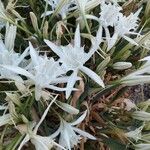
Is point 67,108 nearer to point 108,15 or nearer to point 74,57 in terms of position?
point 74,57

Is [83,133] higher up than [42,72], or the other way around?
[42,72]

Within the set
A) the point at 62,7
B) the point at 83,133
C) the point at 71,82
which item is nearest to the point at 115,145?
the point at 83,133

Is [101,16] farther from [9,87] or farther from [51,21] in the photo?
[9,87]

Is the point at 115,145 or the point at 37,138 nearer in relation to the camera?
the point at 37,138

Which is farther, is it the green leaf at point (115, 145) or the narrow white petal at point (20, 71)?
the green leaf at point (115, 145)

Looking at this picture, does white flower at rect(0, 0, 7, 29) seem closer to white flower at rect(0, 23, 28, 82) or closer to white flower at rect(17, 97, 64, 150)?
white flower at rect(0, 23, 28, 82)

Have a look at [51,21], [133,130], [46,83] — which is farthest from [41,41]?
[133,130]

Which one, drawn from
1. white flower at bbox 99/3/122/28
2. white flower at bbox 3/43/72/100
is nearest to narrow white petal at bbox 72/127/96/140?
white flower at bbox 3/43/72/100

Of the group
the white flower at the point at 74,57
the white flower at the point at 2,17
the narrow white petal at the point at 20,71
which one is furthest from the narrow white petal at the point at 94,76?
the white flower at the point at 2,17

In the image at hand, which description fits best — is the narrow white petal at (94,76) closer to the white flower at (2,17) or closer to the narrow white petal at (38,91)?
the narrow white petal at (38,91)

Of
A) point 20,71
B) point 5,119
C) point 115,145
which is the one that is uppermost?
point 20,71
